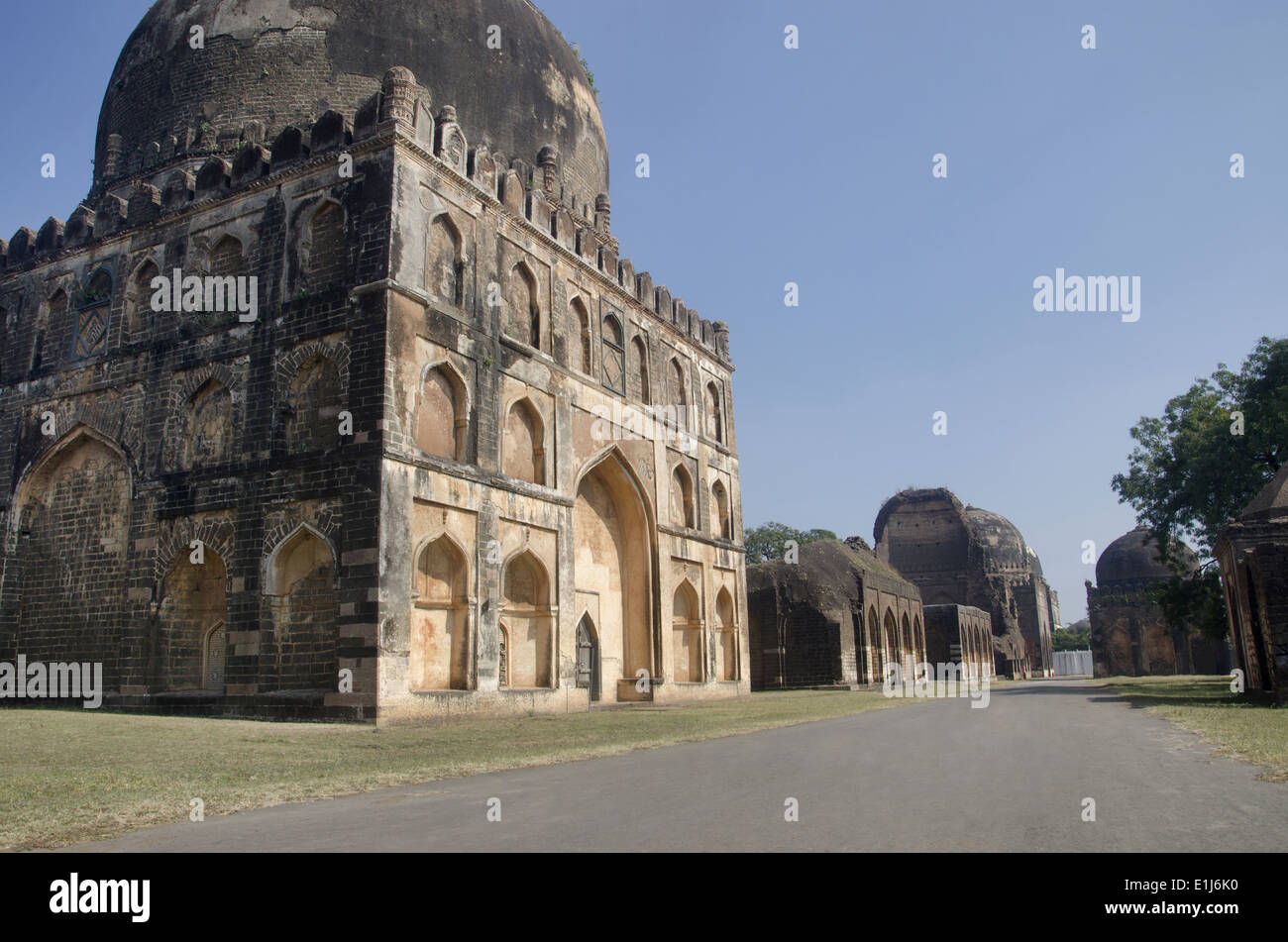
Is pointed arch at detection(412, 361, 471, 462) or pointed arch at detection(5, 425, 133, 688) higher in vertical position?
pointed arch at detection(412, 361, 471, 462)

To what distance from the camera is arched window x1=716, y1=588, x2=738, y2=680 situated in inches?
1037

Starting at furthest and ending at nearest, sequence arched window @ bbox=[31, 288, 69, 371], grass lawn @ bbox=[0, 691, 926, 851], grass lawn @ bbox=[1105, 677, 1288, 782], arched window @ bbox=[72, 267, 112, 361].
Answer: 1. arched window @ bbox=[31, 288, 69, 371]
2. arched window @ bbox=[72, 267, 112, 361]
3. grass lawn @ bbox=[1105, 677, 1288, 782]
4. grass lawn @ bbox=[0, 691, 926, 851]

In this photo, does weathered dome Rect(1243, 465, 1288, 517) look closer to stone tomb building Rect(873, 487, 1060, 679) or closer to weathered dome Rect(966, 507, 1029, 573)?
stone tomb building Rect(873, 487, 1060, 679)

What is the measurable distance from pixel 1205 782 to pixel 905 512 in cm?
5395

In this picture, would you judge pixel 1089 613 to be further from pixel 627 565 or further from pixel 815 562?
pixel 627 565

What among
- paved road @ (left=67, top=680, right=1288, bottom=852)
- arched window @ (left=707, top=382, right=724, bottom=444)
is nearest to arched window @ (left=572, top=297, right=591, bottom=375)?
arched window @ (left=707, top=382, right=724, bottom=444)

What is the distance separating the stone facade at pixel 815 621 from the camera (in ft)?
105

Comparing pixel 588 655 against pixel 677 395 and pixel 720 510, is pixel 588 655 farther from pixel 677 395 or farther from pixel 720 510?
pixel 677 395

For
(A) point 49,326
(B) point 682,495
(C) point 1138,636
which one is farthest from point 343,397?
(C) point 1138,636

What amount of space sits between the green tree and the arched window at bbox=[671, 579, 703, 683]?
42.3 ft

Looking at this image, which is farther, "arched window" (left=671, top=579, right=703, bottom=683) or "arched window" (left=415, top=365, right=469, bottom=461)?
"arched window" (left=671, top=579, right=703, bottom=683)

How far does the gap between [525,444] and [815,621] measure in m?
16.8

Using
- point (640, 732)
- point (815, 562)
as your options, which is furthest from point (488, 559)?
point (815, 562)

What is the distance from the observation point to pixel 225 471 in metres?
16.2
